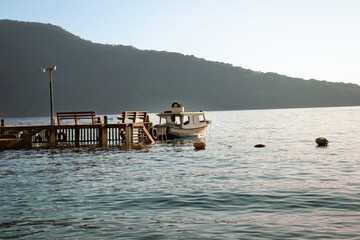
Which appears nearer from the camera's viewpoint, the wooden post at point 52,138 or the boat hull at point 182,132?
the wooden post at point 52,138

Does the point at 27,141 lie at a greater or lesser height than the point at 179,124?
lesser

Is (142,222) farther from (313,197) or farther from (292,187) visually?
(292,187)

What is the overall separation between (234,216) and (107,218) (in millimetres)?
3606

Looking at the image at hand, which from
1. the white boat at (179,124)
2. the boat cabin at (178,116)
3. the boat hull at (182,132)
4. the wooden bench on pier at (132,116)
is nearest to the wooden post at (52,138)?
the wooden bench on pier at (132,116)

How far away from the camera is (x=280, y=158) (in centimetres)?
2967

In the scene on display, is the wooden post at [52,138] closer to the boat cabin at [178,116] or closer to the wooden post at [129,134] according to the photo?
the wooden post at [129,134]

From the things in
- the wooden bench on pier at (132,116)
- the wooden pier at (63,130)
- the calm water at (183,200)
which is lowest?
the calm water at (183,200)

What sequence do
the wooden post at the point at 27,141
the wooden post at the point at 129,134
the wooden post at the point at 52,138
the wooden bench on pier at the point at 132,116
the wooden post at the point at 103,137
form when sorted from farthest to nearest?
1. the wooden bench on pier at the point at 132,116
2. the wooden post at the point at 129,134
3. the wooden post at the point at 103,137
4. the wooden post at the point at 52,138
5. the wooden post at the point at 27,141

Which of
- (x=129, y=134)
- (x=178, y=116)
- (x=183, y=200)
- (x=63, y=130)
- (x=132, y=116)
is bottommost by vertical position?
(x=183, y=200)

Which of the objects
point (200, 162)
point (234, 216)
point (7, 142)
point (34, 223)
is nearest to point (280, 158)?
point (200, 162)

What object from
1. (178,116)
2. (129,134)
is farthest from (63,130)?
(178,116)

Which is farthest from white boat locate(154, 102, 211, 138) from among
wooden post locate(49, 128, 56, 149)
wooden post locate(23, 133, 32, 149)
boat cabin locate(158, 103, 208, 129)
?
wooden post locate(23, 133, 32, 149)

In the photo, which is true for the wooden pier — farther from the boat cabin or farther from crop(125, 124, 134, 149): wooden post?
the boat cabin

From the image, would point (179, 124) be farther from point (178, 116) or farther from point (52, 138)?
point (52, 138)
